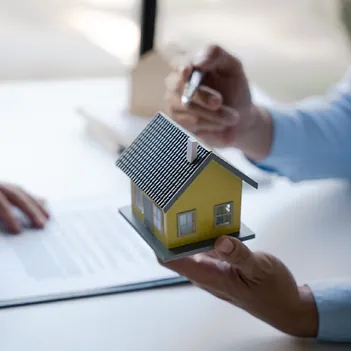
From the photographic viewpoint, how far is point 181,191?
0.52 metres

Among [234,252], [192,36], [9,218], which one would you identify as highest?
[234,252]

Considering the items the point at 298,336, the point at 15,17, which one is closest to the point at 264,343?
the point at 298,336

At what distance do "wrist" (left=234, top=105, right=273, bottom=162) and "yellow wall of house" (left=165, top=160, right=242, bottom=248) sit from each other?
377 millimetres

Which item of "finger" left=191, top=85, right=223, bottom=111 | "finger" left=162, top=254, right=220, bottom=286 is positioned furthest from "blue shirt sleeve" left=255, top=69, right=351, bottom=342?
"finger" left=162, top=254, right=220, bottom=286

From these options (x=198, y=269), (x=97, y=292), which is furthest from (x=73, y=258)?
(x=198, y=269)

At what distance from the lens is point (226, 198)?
1.83 feet

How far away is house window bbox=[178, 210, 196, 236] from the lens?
21.2 inches

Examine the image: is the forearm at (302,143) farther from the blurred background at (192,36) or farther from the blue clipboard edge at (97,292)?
the blurred background at (192,36)

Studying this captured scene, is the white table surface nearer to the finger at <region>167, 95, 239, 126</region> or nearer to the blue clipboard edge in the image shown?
the blue clipboard edge

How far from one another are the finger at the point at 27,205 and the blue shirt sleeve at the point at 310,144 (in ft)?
1.05

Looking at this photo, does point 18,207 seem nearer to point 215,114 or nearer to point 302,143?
point 215,114

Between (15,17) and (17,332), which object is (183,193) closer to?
(17,332)

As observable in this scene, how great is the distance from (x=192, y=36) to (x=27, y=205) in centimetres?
151

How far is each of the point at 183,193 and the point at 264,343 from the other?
21 centimetres
